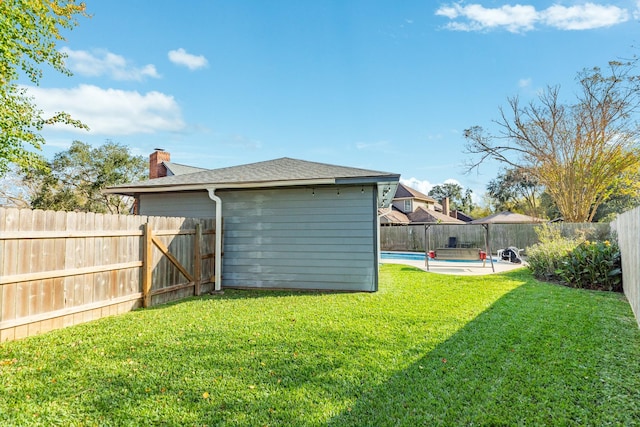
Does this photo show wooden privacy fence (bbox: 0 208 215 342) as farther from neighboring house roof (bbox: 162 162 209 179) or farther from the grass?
neighboring house roof (bbox: 162 162 209 179)

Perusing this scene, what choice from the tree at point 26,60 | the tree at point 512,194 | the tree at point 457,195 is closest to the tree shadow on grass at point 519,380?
the tree at point 26,60

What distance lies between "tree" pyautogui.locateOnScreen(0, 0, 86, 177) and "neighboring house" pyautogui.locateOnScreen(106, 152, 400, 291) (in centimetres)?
531

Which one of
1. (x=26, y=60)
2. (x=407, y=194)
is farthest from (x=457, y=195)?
(x=26, y=60)

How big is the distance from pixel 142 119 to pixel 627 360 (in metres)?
26.8

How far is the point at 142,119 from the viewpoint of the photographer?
2338 cm

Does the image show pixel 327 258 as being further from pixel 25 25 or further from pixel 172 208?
pixel 25 25

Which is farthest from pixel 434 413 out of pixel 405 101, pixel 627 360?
pixel 405 101

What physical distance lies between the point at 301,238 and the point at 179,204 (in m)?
3.60

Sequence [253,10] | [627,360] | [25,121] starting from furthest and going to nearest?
1. [25,121]
2. [253,10]
3. [627,360]

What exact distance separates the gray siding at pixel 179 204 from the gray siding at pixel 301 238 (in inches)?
22.9

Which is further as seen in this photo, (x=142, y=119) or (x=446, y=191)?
(x=446, y=191)

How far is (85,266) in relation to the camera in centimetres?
512

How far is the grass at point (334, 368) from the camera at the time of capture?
2506 mm

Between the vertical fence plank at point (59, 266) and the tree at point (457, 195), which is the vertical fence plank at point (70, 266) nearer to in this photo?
the vertical fence plank at point (59, 266)
